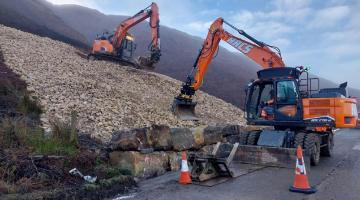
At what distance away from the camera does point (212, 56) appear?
15.4 meters

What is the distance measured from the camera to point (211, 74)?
4638 centimetres

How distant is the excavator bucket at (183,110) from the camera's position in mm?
16562

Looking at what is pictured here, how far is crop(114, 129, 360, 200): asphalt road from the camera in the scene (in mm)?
6366

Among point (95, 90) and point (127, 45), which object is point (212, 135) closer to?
point (95, 90)

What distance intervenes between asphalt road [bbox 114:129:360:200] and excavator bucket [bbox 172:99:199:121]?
7.94 metres

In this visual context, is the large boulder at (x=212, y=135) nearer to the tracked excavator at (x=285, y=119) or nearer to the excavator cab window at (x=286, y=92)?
the tracked excavator at (x=285, y=119)

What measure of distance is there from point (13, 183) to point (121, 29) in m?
21.2

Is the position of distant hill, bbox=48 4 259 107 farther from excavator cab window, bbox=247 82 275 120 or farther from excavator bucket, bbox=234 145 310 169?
excavator bucket, bbox=234 145 310 169

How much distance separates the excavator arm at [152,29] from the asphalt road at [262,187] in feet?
53.0

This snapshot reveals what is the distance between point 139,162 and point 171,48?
56.4 metres

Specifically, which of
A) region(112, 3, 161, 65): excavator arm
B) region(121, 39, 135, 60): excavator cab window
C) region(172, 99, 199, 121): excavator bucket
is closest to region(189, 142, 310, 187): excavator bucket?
region(172, 99, 199, 121): excavator bucket

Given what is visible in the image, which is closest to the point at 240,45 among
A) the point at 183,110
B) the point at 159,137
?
the point at 183,110

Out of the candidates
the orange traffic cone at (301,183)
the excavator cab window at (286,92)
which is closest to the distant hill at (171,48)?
the excavator cab window at (286,92)

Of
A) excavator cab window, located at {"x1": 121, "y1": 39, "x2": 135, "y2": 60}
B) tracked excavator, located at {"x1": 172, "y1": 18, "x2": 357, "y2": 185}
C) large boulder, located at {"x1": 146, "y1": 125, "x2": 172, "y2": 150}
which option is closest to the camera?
large boulder, located at {"x1": 146, "y1": 125, "x2": 172, "y2": 150}
